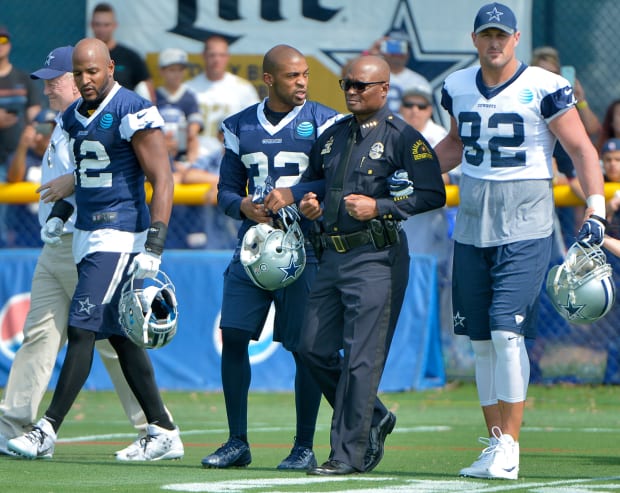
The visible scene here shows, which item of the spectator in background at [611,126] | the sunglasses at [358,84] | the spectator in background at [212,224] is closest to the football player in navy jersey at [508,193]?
the sunglasses at [358,84]

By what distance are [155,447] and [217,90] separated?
21.6 ft

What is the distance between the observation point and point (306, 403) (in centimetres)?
737

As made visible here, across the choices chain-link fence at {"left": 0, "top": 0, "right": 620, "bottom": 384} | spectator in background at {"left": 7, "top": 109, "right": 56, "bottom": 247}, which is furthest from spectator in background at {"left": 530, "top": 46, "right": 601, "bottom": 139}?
spectator in background at {"left": 7, "top": 109, "right": 56, "bottom": 247}

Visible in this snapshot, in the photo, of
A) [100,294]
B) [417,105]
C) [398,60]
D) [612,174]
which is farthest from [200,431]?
[398,60]

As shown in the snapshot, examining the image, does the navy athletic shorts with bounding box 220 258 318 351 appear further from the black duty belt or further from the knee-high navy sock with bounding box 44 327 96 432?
the knee-high navy sock with bounding box 44 327 96 432

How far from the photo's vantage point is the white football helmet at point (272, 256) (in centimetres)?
691

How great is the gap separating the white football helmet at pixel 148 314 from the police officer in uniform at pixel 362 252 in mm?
838

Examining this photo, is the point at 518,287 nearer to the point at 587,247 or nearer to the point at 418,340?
the point at 587,247

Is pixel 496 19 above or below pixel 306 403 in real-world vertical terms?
above

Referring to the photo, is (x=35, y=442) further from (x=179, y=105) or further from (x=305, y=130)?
(x=179, y=105)

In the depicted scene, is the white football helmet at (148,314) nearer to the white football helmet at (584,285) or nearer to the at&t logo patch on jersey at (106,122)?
the at&t logo patch on jersey at (106,122)

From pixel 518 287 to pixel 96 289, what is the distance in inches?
88.0

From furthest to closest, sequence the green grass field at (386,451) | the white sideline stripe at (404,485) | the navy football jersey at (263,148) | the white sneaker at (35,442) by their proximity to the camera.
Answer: the white sneaker at (35,442) < the navy football jersey at (263,148) < the green grass field at (386,451) < the white sideline stripe at (404,485)

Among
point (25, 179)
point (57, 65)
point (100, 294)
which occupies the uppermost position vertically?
point (57, 65)
